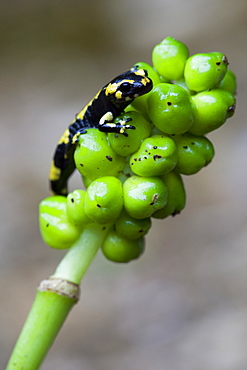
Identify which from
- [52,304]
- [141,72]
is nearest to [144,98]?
[141,72]

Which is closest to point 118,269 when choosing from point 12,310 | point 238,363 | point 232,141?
point 12,310

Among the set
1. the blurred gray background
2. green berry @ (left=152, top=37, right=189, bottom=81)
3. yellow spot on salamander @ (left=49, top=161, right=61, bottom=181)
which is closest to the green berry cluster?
green berry @ (left=152, top=37, right=189, bottom=81)

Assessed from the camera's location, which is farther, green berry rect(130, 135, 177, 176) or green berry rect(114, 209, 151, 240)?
green berry rect(114, 209, 151, 240)

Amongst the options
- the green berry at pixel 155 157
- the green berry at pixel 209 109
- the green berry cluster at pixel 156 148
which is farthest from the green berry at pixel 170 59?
the green berry at pixel 155 157

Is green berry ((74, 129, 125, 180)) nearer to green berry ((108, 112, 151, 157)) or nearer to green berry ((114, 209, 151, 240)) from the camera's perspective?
green berry ((108, 112, 151, 157))

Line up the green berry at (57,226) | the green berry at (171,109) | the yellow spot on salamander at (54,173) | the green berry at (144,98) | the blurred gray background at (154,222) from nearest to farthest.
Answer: the green berry at (171,109) → the green berry at (144,98) → the green berry at (57,226) → the yellow spot on salamander at (54,173) → the blurred gray background at (154,222)

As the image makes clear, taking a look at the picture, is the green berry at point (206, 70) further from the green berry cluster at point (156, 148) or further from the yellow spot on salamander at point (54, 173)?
the yellow spot on salamander at point (54, 173)

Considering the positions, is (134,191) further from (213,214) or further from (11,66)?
(11,66)
